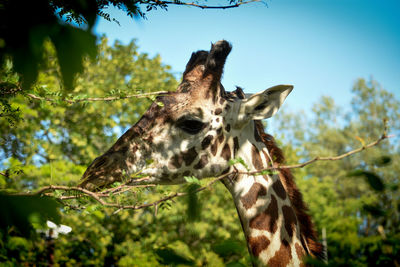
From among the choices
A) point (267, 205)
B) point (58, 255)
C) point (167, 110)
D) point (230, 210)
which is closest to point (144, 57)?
point (230, 210)

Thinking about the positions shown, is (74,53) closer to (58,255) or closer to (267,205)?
(267,205)

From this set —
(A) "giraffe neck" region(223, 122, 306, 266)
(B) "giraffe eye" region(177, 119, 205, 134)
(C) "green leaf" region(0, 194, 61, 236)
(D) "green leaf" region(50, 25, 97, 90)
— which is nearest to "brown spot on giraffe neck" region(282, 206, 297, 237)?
(A) "giraffe neck" region(223, 122, 306, 266)

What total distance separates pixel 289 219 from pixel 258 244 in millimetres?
363

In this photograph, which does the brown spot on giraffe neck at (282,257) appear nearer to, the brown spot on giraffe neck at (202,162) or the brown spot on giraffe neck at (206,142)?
the brown spot on giraffe neck at (202,162)

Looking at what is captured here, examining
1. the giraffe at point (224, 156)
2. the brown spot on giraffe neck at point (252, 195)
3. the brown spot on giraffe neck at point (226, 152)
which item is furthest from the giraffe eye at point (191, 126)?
the brown spot on giraffe neck at point (252, 195)

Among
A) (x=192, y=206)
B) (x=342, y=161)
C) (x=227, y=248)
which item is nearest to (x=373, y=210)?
(x=227, y=248)

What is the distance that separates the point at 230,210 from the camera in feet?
24.2

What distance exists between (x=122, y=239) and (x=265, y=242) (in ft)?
18.1

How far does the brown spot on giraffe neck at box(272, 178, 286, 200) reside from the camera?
2.46 m

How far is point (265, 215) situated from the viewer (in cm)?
230

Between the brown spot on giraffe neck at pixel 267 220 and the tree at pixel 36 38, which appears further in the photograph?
the brown spot on giraffe neck at pixel 267 220

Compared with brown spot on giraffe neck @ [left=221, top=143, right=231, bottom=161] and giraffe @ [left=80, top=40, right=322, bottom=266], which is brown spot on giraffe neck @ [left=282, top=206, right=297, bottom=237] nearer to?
giraffe @ [left=80, top=40, right=322, bottom=266]

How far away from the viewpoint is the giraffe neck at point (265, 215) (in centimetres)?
218

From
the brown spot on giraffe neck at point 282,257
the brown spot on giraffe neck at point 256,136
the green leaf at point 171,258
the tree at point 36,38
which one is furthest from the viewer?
the brown spot on giraffe neck at point 256,136
